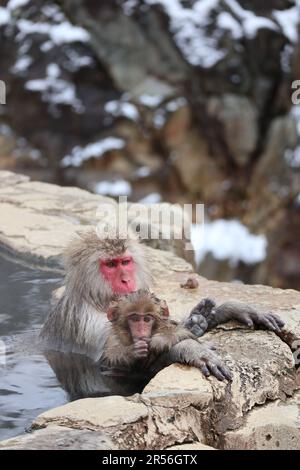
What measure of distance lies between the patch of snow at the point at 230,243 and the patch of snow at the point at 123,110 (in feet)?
4.89

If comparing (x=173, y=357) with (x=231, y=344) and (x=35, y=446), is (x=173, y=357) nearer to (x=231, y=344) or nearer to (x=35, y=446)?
(x=231, y=344)

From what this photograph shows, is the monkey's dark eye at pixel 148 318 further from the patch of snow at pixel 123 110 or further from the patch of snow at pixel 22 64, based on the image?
the patch of snow at pixel 22 64

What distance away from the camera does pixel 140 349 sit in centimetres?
384

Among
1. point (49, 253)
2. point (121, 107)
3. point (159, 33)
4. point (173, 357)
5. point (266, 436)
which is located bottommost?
point (266, 436)

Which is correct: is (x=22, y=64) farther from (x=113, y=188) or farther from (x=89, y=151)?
(x=113, y=188)

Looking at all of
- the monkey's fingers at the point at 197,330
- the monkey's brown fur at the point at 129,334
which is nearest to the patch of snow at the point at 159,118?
the monkey's fingers at the point at 197,330

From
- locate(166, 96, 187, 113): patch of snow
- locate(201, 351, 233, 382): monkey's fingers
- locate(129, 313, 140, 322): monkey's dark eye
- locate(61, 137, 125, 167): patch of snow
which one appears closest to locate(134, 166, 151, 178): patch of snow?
locate(61, 137, 125, 167): patch of snow

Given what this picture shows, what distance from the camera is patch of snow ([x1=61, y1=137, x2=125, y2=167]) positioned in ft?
37.4

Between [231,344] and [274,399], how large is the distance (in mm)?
314

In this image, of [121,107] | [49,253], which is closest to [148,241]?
[49,253]

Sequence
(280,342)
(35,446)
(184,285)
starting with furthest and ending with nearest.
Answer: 1. (184,285)
2. (280,342)
3. (35,446)

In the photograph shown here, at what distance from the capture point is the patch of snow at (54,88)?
38.8 ft

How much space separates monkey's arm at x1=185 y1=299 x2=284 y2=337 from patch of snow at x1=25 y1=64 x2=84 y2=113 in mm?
7795

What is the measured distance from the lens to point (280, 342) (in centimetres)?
418
